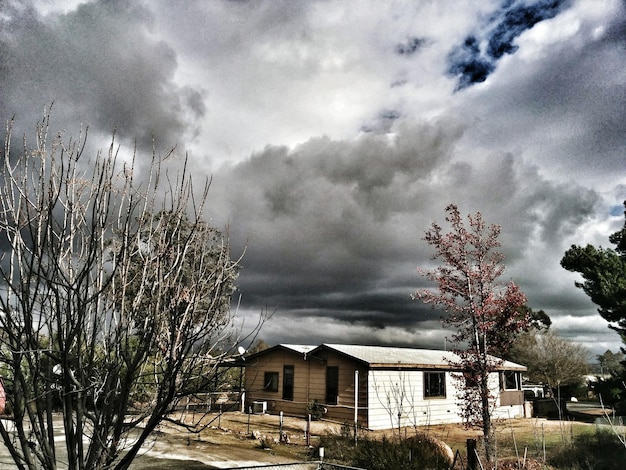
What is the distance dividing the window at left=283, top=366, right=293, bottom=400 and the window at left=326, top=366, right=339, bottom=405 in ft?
9.46

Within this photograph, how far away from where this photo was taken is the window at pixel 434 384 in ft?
79.2

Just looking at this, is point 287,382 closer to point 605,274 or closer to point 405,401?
point 405,401

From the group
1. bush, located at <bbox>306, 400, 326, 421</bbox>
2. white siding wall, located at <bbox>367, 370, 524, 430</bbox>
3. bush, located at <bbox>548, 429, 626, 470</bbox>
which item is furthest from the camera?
bush, located at <bbox>306, 400, 326, 421</bbox>

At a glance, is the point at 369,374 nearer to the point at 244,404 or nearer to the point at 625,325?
the point at 244,404

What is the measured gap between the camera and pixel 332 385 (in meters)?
23.1

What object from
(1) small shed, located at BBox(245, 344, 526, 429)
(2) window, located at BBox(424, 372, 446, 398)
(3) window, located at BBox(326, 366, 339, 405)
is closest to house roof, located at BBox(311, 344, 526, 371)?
(1) small shed, located at BBox(245, 344, 526, 429)

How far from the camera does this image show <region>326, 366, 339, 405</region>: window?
22875mm

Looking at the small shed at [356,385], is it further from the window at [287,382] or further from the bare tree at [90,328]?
the bare tree at [90,328]

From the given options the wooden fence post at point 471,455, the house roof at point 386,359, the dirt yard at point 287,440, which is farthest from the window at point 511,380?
the wooden fence post at point 471,455

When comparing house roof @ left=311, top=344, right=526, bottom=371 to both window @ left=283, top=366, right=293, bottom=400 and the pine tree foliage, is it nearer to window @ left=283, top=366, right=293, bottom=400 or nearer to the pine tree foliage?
window @ left=283, top=366, right=293, bottom=400

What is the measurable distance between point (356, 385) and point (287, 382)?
251 inches

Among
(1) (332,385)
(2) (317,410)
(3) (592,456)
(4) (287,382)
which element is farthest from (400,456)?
(4) (287,382)

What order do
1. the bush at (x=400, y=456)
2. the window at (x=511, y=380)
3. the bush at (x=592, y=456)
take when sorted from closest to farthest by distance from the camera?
1. the bush at (x=400, y=456)
2. the bush at (x=592, y=456)
3. the window at (x=511, y=380)

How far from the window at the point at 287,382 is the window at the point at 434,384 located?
24.1 feet
